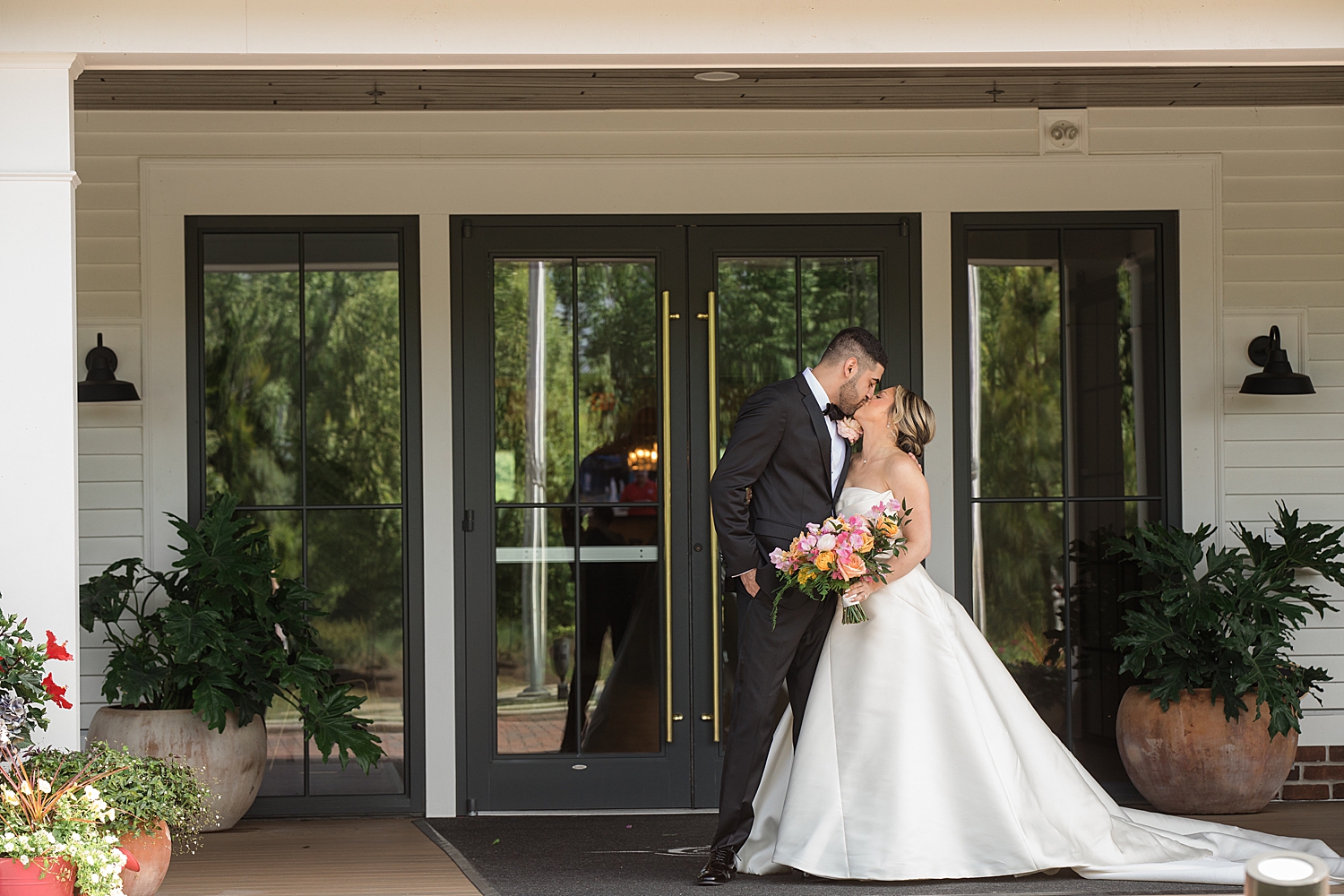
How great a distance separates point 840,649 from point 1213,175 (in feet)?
9.44

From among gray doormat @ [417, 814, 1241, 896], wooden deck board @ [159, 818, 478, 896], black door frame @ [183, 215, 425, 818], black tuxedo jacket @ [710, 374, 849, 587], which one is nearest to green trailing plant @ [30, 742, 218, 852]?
wooden deck board @ [159, 818, 478, 896]

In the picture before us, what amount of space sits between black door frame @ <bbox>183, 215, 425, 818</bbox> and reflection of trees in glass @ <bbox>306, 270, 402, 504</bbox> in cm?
8

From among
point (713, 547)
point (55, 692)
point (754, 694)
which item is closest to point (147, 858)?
point (55, 692)

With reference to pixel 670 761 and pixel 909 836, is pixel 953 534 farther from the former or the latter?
pixel 909 836

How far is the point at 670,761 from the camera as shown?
5.68 m

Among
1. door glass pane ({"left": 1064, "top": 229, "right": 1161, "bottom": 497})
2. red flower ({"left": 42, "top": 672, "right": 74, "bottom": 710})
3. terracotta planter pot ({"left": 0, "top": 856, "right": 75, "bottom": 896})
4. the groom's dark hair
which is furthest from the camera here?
door glass pane ({"left": 1064, "top": 229, "right": 1161, "bottom": 497})

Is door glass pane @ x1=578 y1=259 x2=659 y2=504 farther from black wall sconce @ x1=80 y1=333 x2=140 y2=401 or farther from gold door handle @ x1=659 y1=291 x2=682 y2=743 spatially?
black wall sconce @ x1=80 y1=333 x2=140 y2=401

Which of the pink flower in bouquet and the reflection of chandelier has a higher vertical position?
the reflection of chandelier

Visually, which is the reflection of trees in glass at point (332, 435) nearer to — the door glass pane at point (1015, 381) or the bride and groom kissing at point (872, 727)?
the bride and groom kissing at point (872, 727)

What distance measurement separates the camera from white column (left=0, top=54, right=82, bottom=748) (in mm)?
3721

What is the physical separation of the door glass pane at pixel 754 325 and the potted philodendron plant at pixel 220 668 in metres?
1.92

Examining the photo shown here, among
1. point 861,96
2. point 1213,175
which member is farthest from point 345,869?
point 1213,175

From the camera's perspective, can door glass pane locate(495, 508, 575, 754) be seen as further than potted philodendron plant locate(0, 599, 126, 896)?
Yes

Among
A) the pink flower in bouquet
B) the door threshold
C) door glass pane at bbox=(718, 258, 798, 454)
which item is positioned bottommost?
the door threshold
